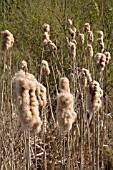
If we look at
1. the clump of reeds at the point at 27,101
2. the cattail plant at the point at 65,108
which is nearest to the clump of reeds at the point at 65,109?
the cattail plant at the point at 65,108

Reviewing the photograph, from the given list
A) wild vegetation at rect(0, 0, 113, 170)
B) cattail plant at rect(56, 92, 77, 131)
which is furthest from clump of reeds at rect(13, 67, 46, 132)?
cattail plant at rect(56, 92, 77, 131)

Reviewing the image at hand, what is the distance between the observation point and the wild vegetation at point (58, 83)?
217cm

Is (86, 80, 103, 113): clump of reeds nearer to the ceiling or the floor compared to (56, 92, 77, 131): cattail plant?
nearer to the ceiling

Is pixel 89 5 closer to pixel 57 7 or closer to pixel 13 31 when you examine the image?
pixel 57 7

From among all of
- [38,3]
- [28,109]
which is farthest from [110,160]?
[38,3]

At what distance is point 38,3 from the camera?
25.1ft

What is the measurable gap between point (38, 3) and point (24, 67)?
500 centimetres

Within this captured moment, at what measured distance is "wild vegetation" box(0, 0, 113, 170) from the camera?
2174mm

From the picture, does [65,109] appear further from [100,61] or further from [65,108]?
[100,61]

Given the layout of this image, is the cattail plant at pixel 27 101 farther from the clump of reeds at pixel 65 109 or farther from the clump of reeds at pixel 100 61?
the clump of reeds at pixel 100 61

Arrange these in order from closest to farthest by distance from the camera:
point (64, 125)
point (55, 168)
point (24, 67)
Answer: point (64, 125) < point (24, 67) < point (55, 168)

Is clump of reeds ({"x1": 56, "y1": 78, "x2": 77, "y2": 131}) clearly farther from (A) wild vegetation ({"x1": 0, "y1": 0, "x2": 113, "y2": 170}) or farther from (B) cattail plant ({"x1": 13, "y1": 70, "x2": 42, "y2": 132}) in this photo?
(B) cattail plant ({"x1": 13, "y1": 70, "x2": 42, "y2": 132})

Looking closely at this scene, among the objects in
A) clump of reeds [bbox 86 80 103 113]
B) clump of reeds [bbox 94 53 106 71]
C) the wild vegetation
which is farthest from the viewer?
clump of reeds [bbox 94 53 106 71]

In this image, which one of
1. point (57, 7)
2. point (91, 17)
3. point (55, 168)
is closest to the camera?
point (55, 168)
